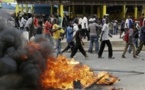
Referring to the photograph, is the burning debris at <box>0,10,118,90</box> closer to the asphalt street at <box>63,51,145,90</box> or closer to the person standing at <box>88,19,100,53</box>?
the asphalt street at <box>63,51,145,90</box>

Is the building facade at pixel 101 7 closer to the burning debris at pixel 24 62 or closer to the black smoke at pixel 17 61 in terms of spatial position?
the burning debris at pixel 24 62

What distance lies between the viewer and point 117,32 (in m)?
30.2

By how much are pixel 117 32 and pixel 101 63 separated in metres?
16.7

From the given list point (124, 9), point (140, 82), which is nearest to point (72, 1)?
Result: point (124, 9)

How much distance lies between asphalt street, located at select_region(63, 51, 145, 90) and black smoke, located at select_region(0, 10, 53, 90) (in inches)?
170

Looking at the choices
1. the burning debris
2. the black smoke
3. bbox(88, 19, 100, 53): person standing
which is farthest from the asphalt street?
the black smoke

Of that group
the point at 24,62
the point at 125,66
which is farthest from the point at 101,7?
the point at 24,62

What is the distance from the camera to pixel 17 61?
4.61 metres

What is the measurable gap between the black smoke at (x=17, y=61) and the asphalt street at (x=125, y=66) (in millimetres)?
4321

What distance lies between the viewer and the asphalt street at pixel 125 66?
9.60 meters

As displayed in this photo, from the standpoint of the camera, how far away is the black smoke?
449 cm

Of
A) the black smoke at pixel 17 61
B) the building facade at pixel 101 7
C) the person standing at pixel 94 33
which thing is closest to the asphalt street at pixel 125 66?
the person standing at pixel 94 33

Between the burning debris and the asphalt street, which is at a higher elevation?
the burning debris

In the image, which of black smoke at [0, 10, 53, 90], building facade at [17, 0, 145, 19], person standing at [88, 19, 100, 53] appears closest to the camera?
black smoke at [0, 10, 53, 90]
